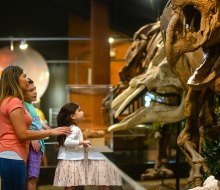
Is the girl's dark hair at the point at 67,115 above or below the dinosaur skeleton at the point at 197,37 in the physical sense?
below

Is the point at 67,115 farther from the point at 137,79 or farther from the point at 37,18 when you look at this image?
the point at 37,18

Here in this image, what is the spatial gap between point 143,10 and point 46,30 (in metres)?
3.63

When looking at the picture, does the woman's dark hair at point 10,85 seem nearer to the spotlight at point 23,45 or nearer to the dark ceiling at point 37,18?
the spotlight at point 23,45

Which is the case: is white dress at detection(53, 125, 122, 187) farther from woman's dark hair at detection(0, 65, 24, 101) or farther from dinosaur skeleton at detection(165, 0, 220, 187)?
dinosaur skeleton at detection(165, 0, 220, 187)

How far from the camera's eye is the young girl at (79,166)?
113 inches

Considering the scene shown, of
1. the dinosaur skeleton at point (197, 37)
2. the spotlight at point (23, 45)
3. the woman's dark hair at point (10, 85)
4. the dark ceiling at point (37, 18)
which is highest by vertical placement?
the dark ceiling at point (37, 18)

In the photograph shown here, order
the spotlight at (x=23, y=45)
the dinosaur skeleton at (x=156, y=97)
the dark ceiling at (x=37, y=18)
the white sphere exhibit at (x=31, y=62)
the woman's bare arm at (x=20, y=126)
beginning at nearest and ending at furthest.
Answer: the woman's bare arm at (x=20, y=126) < the dinosaur skeleton at (x=156, y=97) < the white sphere exhibit at (x=31, y=62) < the spotlight at (x=23, y=45) < the dark ceiling at (x=37, y=18)

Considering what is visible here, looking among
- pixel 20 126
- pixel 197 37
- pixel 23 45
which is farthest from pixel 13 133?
pixel 23 45

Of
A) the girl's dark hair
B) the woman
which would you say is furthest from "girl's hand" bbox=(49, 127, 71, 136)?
the girl's dark hair

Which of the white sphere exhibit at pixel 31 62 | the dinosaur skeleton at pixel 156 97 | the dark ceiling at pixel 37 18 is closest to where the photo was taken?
the dinosaur skeleton at pixel 156 97

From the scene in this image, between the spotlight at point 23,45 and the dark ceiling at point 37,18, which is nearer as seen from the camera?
the spotlight at point 23,45

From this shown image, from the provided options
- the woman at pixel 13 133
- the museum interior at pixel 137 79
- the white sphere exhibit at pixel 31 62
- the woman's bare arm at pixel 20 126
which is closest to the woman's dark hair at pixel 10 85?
the woman at pixel 13 133

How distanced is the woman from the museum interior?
1.17 feet

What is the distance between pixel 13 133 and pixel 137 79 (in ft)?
8.59
